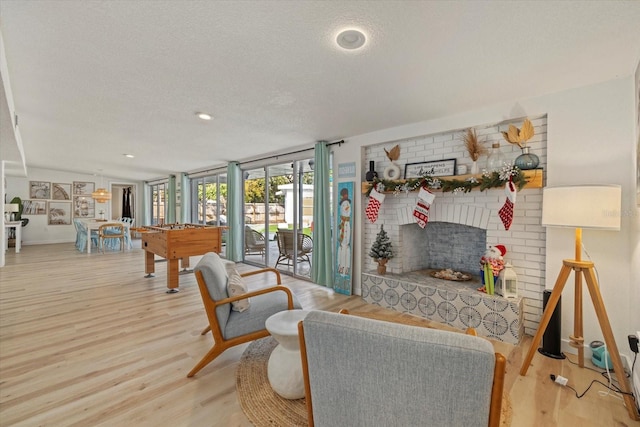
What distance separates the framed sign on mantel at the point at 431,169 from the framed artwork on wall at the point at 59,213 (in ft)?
37.3

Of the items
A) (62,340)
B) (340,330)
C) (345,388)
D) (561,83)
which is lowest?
Answer: (62,340)

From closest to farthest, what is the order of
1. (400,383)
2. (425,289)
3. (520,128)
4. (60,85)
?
(400,383) → (60,85) → (520,128) → (425,289)

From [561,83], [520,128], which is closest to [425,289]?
[520,128]

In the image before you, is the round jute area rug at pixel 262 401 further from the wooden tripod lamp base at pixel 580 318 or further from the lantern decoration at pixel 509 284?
the lantern decoration at pixel 509 284

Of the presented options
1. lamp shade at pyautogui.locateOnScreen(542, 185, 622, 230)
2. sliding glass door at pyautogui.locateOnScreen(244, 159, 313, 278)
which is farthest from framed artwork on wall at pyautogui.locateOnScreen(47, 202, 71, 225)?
lamp shade at pyautogui.locateOnScreen(542, 185, 622, 230)

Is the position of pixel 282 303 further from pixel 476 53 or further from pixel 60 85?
pixel 60 85

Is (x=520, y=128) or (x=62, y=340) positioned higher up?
(x=520, y=128)

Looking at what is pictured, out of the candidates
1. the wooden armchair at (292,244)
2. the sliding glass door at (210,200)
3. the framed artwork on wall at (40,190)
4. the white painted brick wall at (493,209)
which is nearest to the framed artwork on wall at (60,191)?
the framed artwork on wall at (40,190)

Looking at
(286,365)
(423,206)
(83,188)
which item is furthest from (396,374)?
(83,188)

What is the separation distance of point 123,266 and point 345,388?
6.44 metres

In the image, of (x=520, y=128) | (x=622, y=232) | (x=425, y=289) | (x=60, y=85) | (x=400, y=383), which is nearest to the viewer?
(x=400, y=383)

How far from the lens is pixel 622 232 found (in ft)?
7.55

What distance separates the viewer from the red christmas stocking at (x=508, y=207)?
8.77ft

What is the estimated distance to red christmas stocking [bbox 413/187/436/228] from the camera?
10.9 feet
